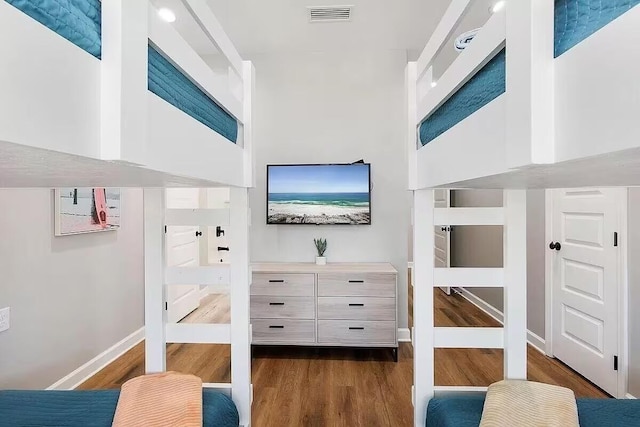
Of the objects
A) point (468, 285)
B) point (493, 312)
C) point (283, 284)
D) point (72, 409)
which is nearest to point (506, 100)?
point (468, 285)

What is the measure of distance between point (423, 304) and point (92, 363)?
2418mm

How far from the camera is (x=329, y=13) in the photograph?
273cm

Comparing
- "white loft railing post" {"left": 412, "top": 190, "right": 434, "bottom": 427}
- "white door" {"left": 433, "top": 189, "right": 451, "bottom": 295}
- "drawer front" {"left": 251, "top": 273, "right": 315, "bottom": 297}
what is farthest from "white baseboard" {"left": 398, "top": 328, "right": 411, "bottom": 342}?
"white door" {"left": 433, "top": 189, "right": 451, "bottom": 295}

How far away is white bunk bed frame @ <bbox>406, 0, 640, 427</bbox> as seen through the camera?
0.46 metres

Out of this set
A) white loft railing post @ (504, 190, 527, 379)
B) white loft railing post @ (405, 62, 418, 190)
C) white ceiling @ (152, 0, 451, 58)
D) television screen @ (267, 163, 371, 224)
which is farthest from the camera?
television screen @ (267, 163, 371, 224)

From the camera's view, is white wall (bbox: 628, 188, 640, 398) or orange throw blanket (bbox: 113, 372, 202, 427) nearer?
orange throw blanket (bbox: 113, 372, 202, 427)

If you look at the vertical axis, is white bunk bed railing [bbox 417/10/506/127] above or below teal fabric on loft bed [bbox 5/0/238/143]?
above

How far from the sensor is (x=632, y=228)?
218cm

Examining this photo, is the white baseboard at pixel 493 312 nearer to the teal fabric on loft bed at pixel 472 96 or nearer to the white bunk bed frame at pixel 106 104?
the teal fabric on loft bed at pixel 472 96

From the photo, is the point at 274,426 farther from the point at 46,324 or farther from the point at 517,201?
the point at 517,201

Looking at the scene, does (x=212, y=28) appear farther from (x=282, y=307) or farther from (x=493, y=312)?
(x=493, y=312)

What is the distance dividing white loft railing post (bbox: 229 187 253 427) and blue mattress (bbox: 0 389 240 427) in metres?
0.14

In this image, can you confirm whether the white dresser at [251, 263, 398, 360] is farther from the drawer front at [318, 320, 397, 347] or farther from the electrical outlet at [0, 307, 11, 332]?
the electrical outlet at [0, 307, 11, 332]

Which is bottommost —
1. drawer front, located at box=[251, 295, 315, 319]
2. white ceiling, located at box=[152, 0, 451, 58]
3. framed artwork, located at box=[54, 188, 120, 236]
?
drawer front, located at box=[251, 295, 315, 319]
